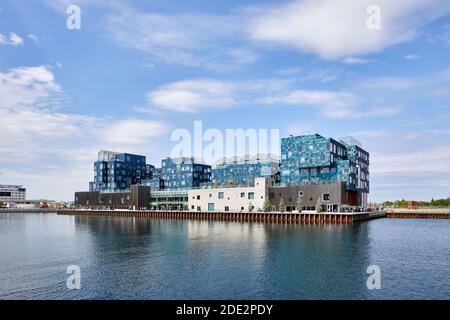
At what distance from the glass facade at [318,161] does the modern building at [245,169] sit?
19.6 metres

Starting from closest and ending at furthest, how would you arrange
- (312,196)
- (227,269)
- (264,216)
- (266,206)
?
(227,269) → (264,216) → (312,196) → (266,206)

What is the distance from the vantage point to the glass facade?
391 feet

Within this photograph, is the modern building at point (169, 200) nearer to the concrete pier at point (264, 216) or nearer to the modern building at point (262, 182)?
the modern building at point (262, 182)

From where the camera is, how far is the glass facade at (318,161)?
391 feet

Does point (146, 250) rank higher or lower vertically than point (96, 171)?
lower

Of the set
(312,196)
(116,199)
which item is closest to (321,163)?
(312,196)

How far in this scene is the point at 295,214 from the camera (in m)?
109

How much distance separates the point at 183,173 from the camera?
17812 cm

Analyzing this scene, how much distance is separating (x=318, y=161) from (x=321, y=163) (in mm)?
1255

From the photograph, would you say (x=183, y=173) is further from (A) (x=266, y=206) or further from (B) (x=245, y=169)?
(A) (x=266, y=206)

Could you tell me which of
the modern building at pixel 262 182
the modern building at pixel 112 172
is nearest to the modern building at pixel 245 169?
the modern building at pixel 262 182
